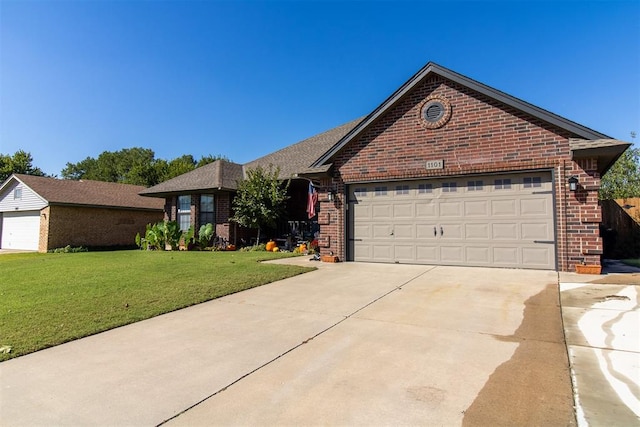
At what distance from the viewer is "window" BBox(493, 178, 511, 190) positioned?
29.3 ft

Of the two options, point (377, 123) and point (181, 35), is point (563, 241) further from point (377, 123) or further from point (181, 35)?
point (181, 35)

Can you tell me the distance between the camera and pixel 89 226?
20.9 metres

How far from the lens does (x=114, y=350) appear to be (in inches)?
155

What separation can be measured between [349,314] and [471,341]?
175cm

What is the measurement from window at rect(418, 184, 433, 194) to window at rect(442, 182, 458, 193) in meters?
0.35

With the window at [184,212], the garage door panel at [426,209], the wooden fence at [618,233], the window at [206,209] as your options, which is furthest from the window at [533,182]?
the window at [184,212]

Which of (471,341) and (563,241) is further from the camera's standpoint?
(563,241)

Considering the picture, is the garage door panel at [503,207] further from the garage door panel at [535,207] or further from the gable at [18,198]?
the gable at [18,198]

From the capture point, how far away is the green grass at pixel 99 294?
14.9ft

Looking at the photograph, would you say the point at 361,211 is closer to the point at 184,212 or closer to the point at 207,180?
the point at 207,180

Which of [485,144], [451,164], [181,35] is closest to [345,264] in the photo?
[451,164]

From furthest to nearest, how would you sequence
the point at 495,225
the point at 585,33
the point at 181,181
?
the point at 181,181 < the point at 585,33 < the point at 495,225

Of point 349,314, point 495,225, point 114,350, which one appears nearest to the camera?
point 114,350

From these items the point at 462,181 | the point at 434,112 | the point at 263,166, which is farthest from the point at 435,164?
the point at 263,166
